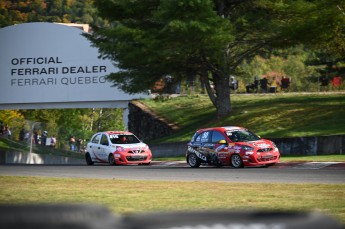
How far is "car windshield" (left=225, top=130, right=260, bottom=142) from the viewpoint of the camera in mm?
27469

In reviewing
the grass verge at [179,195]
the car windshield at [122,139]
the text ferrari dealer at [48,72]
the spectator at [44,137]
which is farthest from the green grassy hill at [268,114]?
the grass verge at [179,195]

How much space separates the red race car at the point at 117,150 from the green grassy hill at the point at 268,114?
8.14 m

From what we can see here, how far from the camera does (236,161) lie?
27.2 m

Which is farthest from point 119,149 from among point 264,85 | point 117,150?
point 264,85

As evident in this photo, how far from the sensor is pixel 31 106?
217ft

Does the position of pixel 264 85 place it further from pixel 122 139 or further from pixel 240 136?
pixel 240 136

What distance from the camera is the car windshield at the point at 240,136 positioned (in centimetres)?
2747

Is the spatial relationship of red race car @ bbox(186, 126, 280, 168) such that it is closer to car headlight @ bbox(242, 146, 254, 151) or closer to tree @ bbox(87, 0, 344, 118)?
car headlight @ bbox(242, 146, 254, 151)

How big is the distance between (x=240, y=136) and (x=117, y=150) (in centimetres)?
640

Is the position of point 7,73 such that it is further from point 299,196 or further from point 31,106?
point 299,196

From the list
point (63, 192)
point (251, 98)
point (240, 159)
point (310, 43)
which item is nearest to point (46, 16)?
point (251, 98)

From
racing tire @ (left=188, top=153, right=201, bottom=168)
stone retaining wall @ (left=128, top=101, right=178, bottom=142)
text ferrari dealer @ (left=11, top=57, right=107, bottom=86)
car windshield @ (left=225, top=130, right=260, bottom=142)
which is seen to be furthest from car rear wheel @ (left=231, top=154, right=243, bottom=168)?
text ferrari dealer @ (left=11, top=57, right=107, bottom=86)

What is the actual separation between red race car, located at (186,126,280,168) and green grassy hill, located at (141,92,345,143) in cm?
930

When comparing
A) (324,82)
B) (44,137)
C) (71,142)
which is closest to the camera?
(44,137)
